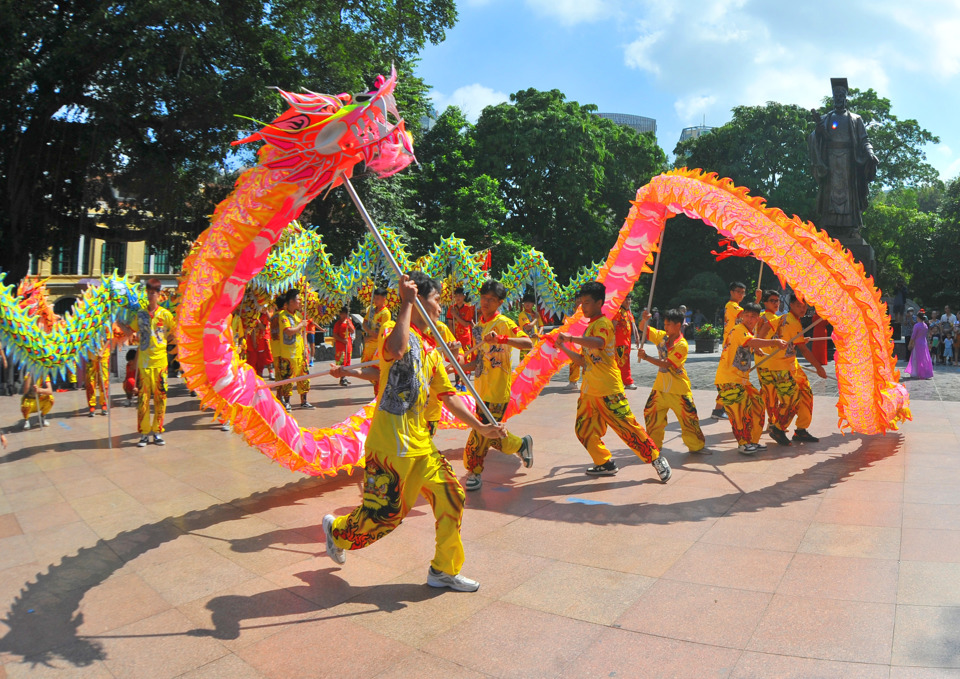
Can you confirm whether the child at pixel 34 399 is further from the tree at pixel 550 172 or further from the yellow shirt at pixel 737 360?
the tree at pixel 550 172

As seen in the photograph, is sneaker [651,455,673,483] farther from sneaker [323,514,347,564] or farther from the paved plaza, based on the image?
sneaker [323,514,347,564]

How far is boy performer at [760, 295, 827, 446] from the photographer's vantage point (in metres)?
6.96

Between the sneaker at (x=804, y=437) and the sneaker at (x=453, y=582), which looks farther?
the sneaker at (x=804, y=437)

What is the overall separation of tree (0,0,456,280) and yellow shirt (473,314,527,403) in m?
10.4

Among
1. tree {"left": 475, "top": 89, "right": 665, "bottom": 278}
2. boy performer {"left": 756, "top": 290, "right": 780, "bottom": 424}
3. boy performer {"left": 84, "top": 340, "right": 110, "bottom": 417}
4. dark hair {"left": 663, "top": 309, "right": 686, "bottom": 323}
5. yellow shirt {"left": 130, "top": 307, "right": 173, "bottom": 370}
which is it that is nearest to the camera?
dark hair {"left": 663, "top": 309, "right": 686, "bottom": 323}

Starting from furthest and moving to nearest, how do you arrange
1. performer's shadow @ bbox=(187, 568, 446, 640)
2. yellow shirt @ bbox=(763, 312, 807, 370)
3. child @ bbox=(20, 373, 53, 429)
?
child @ bbox=(20, 373, 53, 429) < yellow shirt @ bbox=(763, 312, 807, 370) < performer's shadow @ bbox=(187, 568, 446, 640)

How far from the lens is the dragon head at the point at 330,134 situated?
13.3ft

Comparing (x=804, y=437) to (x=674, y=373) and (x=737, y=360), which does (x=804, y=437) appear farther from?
(x=674, y=373)

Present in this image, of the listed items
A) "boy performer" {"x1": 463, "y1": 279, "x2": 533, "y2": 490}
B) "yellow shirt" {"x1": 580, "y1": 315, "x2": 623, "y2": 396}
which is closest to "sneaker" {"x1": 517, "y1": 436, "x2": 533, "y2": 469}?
"boy performer" {"x1": 463, "y1": 279, "x2": 533, "y2": 490}

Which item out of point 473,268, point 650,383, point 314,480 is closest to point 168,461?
point 314,480

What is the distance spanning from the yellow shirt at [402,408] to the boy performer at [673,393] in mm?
3344

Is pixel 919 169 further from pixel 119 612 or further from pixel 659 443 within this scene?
pixel 119 612

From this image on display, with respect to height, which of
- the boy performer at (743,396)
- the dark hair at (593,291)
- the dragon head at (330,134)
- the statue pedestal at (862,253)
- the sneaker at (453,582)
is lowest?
the sneaker at (453,582)

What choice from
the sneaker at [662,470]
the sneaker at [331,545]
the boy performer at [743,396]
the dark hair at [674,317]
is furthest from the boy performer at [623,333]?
the sneaker at [331,545]
